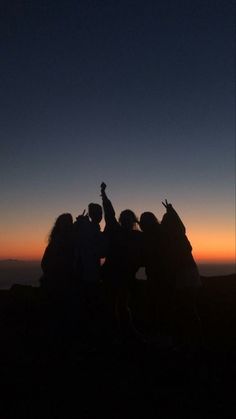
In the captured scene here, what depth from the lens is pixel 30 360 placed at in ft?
22.8

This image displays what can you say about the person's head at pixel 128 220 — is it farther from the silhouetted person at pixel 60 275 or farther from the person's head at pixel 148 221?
the silhouetted person at pixel 60 275

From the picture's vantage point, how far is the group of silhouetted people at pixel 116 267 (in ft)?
24.0

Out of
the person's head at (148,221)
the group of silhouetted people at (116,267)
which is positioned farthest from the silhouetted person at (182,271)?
the person's head at (148,221)

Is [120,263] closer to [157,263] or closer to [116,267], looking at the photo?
[116,267]

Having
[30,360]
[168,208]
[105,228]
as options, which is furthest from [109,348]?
[168,208]

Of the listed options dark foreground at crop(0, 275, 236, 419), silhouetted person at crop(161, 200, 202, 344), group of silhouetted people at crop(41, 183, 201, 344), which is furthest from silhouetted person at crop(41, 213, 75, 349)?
silhouetted person at crop(161, 200, 202, 344)

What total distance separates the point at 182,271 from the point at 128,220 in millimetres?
1177

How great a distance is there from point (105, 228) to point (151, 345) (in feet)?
6.36

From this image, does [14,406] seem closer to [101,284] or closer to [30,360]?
[30,360]

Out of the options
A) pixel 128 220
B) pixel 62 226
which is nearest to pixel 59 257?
pixel 62 226

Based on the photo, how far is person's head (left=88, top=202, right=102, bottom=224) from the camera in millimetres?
7477

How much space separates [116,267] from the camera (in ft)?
24.4

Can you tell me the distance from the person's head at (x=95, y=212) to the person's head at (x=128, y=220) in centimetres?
36

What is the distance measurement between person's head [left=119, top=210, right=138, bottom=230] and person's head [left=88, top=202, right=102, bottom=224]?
0.36m
